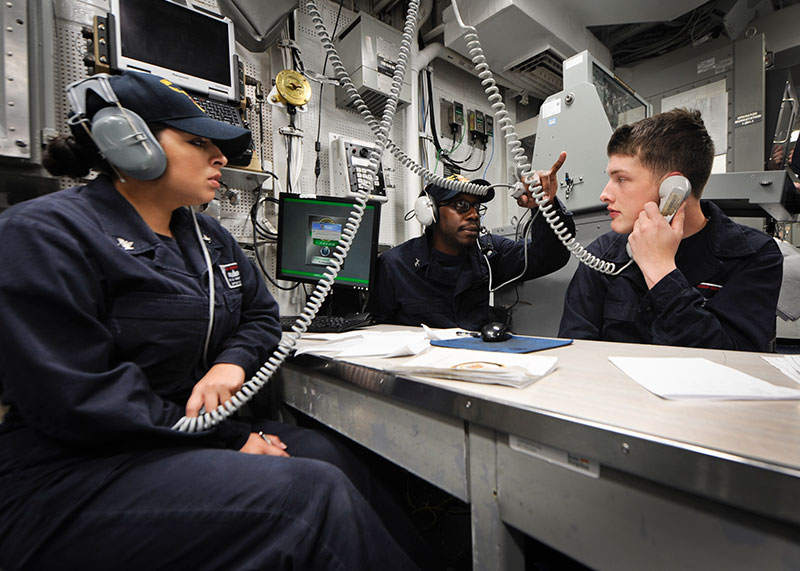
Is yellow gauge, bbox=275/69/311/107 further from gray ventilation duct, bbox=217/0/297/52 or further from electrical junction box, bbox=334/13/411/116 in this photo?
electrical junction box, bbox=334/13/411/116

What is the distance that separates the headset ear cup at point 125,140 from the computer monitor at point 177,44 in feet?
2.69

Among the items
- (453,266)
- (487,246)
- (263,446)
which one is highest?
(487,246)

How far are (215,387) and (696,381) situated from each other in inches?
34.7

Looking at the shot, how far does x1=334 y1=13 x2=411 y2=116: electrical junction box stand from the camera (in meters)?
2.18

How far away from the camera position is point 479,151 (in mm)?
3240

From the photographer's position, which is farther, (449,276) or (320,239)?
(449,276)

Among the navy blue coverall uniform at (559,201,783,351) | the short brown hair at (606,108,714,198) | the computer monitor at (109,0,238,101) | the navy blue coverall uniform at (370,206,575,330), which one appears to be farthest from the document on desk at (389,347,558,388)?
the computer monitor at (109,0,238,101)

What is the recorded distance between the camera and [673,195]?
1006mm

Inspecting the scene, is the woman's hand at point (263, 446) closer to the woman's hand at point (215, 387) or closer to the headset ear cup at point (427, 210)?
the woman's hand at point (215, 387)

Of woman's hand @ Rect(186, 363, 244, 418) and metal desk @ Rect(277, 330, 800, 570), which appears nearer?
metal desk @ Rect(277, 330, 800, 570)

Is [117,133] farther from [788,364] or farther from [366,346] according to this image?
[788,364]

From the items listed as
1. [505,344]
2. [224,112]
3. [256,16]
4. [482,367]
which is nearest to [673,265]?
[505,344]

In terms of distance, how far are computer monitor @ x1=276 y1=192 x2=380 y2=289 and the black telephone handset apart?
1071 millimetres

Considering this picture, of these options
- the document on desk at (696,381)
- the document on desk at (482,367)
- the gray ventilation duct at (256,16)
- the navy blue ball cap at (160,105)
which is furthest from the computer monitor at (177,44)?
the document on desk at (696,381)
